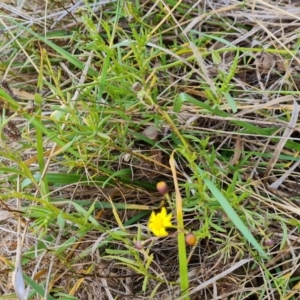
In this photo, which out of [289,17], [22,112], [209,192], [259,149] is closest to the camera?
[22,112]

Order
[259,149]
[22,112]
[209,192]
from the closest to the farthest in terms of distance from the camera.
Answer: [22,112]
[209,192]
[259,149]

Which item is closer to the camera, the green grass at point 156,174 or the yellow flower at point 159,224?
the yellow flower at point 159,224

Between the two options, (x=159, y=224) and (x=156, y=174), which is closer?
(x=159, y=224)

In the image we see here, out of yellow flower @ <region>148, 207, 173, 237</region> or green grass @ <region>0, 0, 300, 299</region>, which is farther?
green grass @ <region>0, 0, 300, 299</region>

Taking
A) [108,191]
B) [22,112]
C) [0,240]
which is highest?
[22,112]

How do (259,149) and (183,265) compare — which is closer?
(183,265)

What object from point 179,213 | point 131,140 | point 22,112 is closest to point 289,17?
point 131,140

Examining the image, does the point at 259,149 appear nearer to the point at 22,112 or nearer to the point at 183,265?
the point at 183,265

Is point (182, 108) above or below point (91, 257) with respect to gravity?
above
